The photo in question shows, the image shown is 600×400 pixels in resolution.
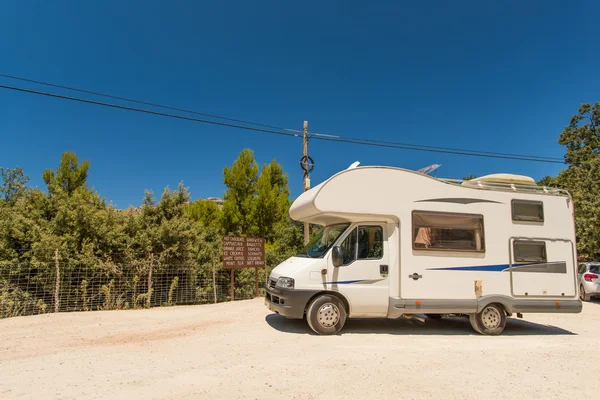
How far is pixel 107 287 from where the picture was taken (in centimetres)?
1023

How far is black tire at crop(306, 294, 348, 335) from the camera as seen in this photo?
686 cm

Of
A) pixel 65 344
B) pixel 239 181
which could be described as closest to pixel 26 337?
pixel 65 344

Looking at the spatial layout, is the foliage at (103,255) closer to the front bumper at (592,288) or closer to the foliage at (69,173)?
the front bumper at (592,288)

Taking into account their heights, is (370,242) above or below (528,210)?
below

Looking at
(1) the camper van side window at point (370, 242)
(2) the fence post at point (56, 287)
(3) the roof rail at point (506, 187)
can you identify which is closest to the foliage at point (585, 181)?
(3) the roof rail at point (506, 187)

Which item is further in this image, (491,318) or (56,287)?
(56,287)

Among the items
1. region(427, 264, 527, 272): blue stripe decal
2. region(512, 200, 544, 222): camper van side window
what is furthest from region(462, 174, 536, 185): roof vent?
region(427, 264, 527, 272): blue stripe decal

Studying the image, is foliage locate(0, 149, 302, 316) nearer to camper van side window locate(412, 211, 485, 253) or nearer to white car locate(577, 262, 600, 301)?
camper van side window locate(412, 211, 485, 253)

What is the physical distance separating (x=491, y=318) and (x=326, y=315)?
11.8ft

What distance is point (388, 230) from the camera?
24.0 feet

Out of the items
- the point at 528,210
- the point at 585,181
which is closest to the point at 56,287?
the point at 528,210

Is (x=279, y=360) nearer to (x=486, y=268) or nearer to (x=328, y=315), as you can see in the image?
(x=328, y=315)

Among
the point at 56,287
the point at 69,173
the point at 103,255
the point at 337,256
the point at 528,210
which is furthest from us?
the point at 69,173

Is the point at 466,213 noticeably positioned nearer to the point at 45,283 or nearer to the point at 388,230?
the point at 388,230
